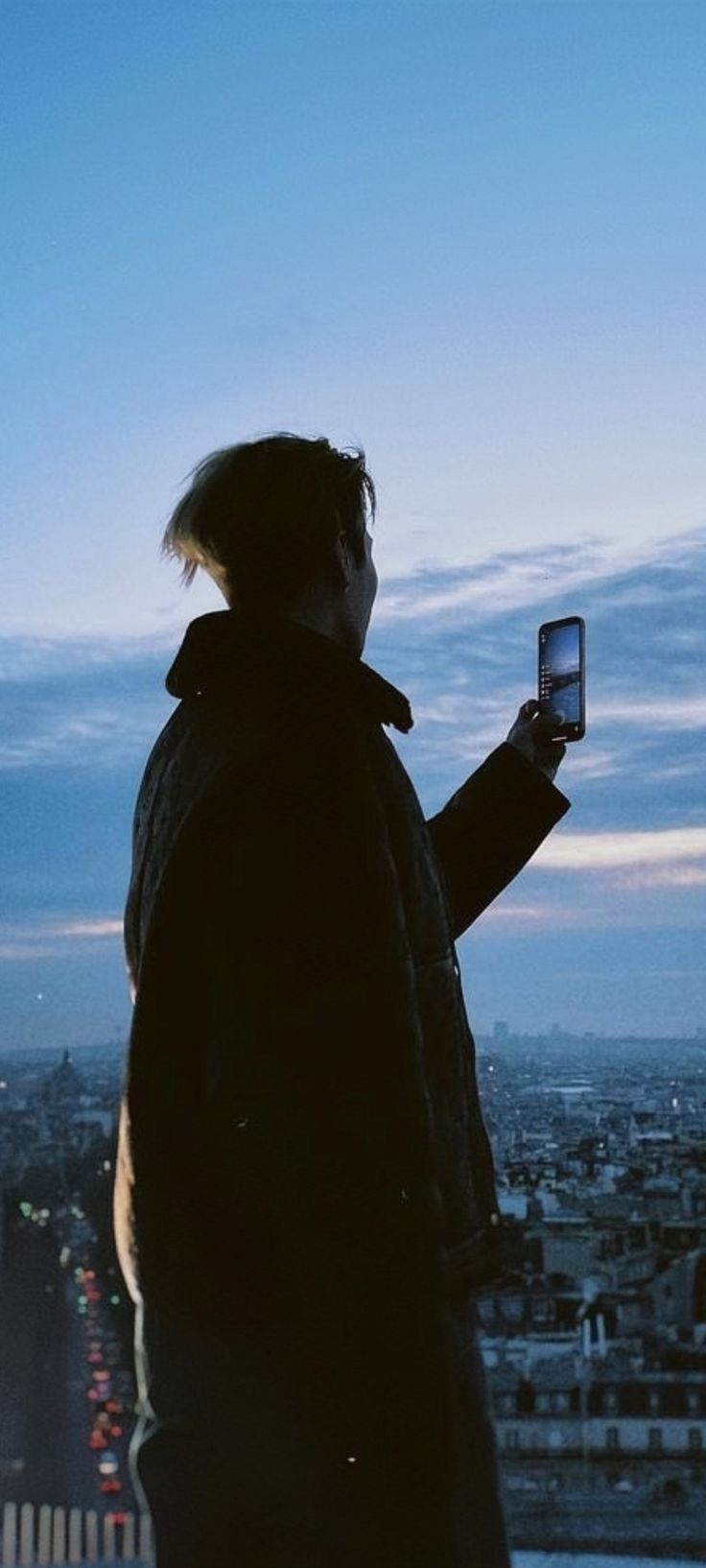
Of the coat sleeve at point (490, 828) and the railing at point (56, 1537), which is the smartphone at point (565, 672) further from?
the railing at point (56, 1537)

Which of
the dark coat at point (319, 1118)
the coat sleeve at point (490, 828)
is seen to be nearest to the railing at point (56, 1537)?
the coat sleeve at point (490, 828)

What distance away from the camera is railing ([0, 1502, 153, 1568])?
2.00 m

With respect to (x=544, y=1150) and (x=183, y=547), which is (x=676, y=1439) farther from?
(x=183, y=547)

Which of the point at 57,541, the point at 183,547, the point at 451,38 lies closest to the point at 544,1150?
the point at 183,547

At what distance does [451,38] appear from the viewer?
212 cm

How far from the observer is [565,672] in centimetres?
115

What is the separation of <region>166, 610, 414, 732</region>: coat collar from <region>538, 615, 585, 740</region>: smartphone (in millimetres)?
352

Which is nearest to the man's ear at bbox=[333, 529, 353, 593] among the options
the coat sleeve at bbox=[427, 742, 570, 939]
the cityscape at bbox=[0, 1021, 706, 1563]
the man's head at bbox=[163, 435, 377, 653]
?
the man's head at bbox=[163, 435, 377, 653]

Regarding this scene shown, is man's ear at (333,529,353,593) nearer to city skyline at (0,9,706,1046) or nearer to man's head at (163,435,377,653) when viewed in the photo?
man's head at (163,435,377,653)

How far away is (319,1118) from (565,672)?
0.59 m

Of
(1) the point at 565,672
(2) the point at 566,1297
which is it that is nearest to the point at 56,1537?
(2) the point at 566,1297

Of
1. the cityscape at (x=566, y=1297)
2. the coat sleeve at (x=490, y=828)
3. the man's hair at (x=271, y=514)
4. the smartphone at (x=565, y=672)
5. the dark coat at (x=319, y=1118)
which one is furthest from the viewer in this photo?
the cityscape at (x=566, y=1297)

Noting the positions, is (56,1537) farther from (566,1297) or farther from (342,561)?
(342,561)

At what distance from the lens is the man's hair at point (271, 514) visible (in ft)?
2.56
